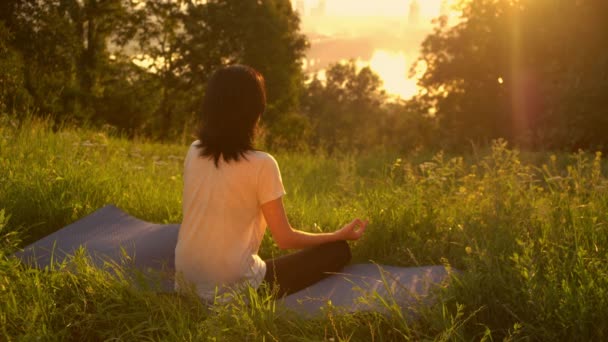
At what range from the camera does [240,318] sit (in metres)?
2.90

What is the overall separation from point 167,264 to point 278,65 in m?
24.0

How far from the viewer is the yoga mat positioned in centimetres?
321

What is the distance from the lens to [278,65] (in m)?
27.6

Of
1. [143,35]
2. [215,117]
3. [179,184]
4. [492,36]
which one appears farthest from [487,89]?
[215,117]

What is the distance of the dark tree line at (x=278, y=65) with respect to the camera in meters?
16.2

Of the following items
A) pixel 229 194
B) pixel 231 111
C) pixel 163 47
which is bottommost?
pixel 229 194

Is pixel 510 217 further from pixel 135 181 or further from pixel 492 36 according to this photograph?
pixel 492 36

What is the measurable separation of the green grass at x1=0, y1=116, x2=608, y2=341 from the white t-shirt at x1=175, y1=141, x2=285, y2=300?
0.17 m

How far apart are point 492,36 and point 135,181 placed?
1832cm

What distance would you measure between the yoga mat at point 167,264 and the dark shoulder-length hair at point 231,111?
2.59 feet

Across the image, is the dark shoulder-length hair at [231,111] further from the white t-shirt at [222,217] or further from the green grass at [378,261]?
the green grass at [378,261]

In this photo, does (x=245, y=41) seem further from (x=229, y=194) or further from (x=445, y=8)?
(x=229, y=194)

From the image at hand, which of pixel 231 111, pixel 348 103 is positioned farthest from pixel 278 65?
pixel 348 103

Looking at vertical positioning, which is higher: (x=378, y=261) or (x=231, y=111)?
(x=231, y=111)
